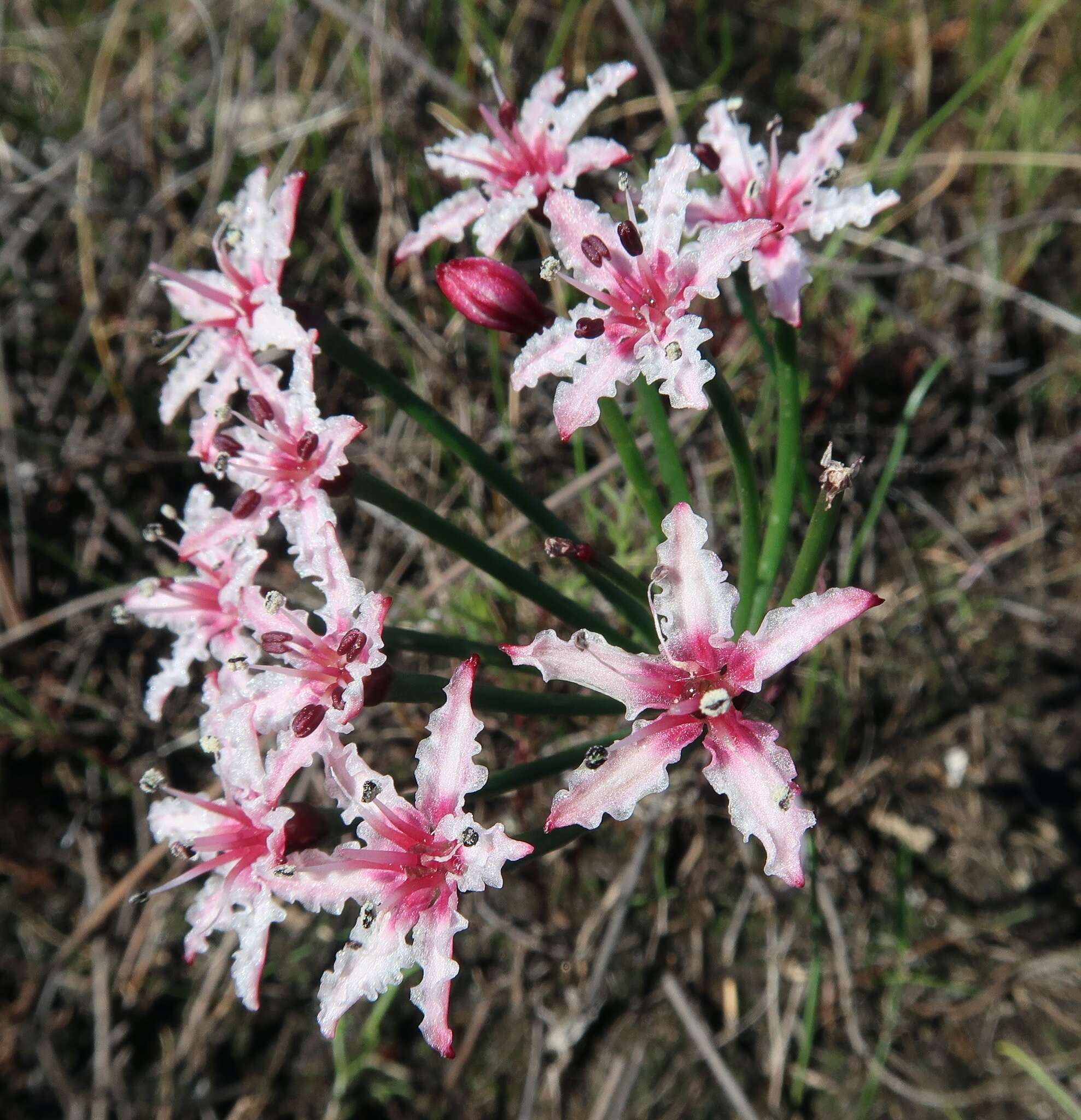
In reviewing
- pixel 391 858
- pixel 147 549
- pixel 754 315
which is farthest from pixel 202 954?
pixel 754 315

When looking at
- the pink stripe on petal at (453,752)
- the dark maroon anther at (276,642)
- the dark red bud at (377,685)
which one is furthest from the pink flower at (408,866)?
the dark maroon anther at (276,642)

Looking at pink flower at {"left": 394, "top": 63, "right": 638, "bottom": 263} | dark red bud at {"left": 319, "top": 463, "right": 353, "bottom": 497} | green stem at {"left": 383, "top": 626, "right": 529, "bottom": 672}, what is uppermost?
pink flower at {"left": 394, "top": 63, "right": 638, "bottom": 263}

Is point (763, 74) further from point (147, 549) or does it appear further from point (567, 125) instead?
point (147, 549)

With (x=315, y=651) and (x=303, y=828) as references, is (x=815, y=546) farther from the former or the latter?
(x=303, y=828)

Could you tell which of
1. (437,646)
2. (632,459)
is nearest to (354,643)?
(437,646)

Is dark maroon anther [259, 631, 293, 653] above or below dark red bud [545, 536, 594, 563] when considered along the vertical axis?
below

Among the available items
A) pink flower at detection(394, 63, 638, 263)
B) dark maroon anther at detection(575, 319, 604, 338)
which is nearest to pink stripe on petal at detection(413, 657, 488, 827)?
dark maroon anther at detection(575, 319, 604, 338)

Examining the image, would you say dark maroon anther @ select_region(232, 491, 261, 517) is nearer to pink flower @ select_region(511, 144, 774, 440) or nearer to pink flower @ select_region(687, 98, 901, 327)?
pink flower @ select_region(511, 144, 774, 440)
